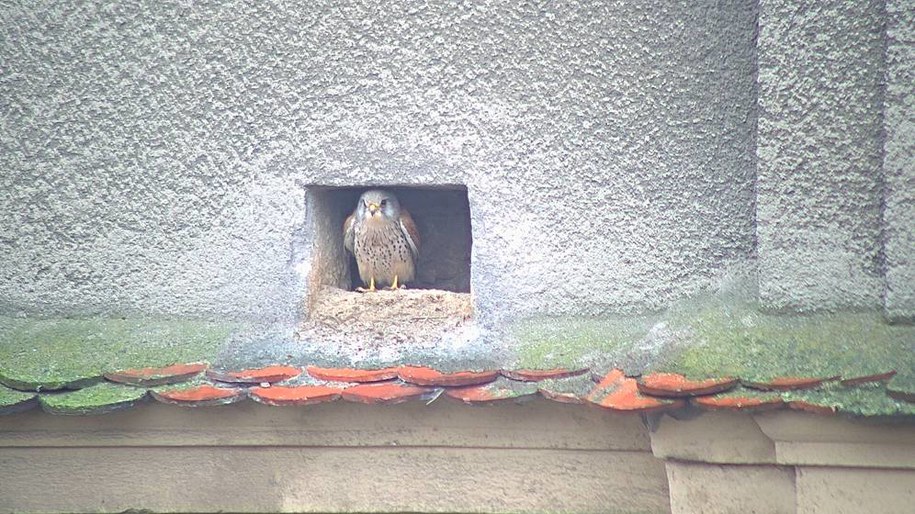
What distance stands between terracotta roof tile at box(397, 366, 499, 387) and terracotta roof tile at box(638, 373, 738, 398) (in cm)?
48

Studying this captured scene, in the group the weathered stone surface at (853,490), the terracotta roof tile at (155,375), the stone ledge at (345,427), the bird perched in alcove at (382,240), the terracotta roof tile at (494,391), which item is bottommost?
the weathered stone surface at (853,490)

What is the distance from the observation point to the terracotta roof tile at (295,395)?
139 inches

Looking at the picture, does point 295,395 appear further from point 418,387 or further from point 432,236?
point 432,236

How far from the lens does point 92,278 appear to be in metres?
4.13

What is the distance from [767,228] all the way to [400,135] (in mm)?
1274

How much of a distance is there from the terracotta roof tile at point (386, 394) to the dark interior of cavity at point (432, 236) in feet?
3.73

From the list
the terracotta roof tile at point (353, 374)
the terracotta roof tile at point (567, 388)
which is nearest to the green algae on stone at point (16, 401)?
the terracotta roof tile at point (353, 374)

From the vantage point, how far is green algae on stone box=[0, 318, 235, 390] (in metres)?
3.75

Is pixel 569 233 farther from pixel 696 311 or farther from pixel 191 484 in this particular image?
pixel 191 484

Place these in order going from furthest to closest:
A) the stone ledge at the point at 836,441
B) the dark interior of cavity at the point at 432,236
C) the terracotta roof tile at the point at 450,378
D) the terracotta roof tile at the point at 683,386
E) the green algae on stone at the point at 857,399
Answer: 1. the dark interior of cavity at the point at 432,236
2. the terracotta roof tile at the point at 450,378
3. the terracotta roof tile at the point at 683,386
4. the stone ledge at the point at 836,441
5. the green algae on stone at the point at 857,399

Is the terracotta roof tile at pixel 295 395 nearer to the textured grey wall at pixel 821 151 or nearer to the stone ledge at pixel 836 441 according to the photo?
the stone ledge at pixel 836 441

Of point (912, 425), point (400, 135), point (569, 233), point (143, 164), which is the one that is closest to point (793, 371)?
point (912, 425)

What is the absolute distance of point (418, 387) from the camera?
3545 mm

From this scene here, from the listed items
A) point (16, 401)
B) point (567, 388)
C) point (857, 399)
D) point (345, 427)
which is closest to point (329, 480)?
point (345, 427)
